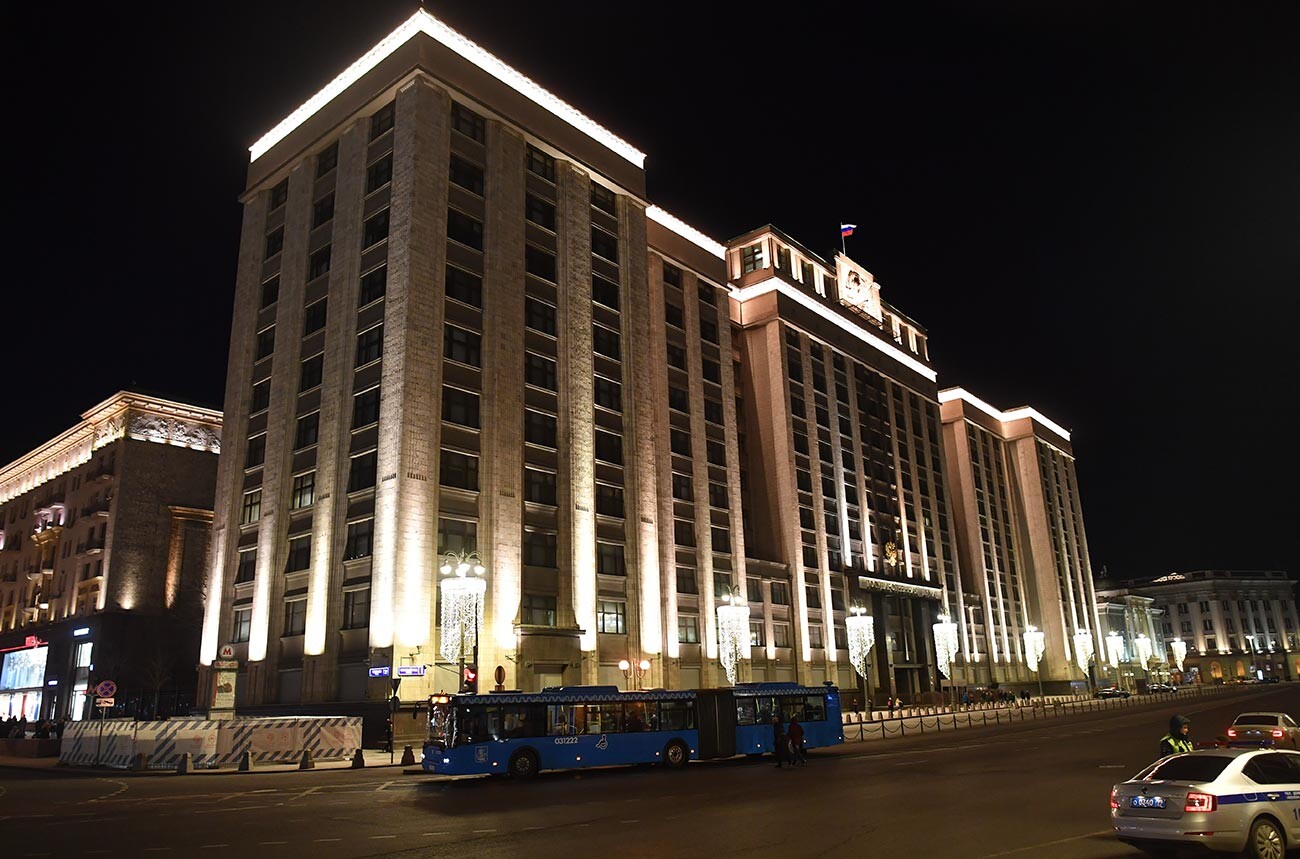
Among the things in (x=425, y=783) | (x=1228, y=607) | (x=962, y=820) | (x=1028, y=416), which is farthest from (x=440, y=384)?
(x=1228, y=607)

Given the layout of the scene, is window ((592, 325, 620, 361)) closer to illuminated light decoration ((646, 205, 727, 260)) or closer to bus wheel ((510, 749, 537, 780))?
illuminated light decoration ((646, 205, 727, 260))

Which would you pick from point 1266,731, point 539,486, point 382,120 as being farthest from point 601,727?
point 382,120

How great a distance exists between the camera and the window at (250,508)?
54625 millimetres

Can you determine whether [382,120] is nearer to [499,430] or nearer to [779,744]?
[499,430]

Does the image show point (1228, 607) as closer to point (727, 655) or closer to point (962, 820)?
point (727, 655)

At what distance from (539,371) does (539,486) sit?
737 centimetres

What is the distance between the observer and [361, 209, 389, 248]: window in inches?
2073

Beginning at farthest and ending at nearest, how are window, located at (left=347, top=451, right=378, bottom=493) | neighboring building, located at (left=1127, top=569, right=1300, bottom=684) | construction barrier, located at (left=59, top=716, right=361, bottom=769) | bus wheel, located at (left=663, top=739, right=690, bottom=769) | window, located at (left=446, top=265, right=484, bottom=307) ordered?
neighboring building, located at (left=1127, top=569, right=1300, bottom=684), window, located at (left=446, top=265, right=484, bottom=307), window, located at (left=347, top=451, right=378, bottom=493), construction barrier, located at (left=59, top=716, right=361, bottom=769), bus wheel, located at (left=663, top=739, right=690, bottom=769)

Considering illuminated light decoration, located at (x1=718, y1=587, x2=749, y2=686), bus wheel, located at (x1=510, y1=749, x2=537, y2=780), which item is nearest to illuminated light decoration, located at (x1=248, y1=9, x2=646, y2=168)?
illuminated light decoration, located at (x1=718, y1=587, x2=749, y2=686)

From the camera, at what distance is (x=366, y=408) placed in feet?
163

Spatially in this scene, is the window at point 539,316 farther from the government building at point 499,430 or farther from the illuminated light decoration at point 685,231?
the illuminated light decoration at point 685,231

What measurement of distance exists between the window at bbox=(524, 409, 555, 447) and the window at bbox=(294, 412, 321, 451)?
12.1 m

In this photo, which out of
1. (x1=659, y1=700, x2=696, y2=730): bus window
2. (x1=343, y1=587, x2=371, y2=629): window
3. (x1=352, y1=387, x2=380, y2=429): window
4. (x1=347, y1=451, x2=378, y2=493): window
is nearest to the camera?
(x1=659, y1=700, x2=696, y2=730): bus window

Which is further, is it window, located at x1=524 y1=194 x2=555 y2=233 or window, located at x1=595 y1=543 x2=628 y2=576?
window, located at x1=524 y1=194 x2=555 y2=233
